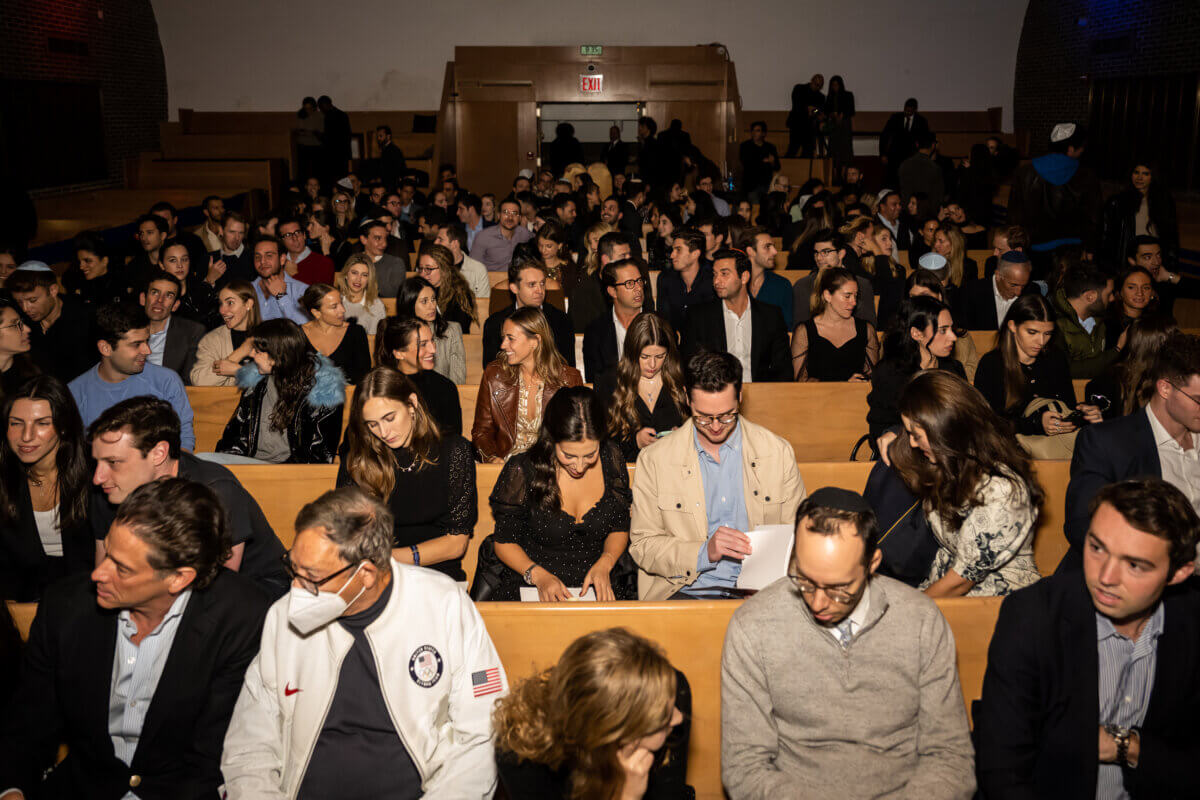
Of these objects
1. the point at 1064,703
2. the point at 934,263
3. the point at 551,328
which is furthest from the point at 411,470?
the point at 934,263

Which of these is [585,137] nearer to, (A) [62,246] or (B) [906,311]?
(A) [62,246]

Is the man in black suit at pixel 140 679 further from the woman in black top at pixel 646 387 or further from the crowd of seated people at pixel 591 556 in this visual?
the woman in black top at pixel 646 387

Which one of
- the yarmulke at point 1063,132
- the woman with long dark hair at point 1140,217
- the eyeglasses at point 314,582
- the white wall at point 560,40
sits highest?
the white wall at point 560,40

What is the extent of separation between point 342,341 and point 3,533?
8.33 ft

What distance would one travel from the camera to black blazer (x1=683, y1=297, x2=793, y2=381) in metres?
5.78

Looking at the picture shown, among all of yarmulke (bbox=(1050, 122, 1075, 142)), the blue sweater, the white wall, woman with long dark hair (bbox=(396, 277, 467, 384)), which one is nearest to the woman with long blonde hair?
the blue sweater

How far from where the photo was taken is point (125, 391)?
455 cm

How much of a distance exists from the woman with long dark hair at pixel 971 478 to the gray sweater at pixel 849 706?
2.02 feet

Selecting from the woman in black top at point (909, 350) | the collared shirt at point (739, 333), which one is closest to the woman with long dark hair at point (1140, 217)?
the collared shirt at point (739, 333)

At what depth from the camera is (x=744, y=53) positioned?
61.5 ft

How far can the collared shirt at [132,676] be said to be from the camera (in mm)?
2652

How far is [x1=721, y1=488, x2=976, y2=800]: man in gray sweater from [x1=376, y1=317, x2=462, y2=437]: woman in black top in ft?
8.27

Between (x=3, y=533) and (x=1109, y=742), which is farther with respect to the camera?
(x=3, y=533)

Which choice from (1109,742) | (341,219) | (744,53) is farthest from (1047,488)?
(744,53)
